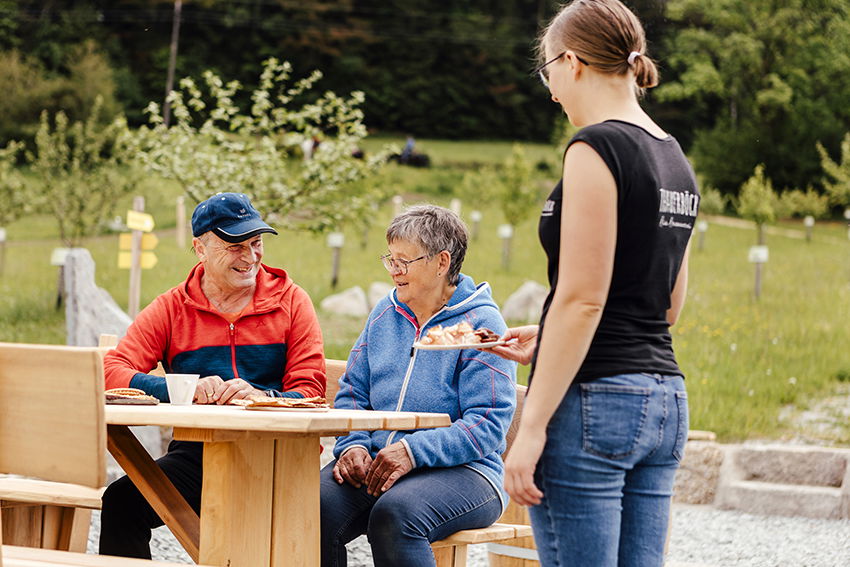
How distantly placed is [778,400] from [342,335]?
4.65 meters

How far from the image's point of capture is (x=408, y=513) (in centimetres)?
284

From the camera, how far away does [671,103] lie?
56.1ft

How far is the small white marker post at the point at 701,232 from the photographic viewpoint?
16.1m

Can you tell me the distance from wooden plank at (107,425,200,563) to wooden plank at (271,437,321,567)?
25 centimetres

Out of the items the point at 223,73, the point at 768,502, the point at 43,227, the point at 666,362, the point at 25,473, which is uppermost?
the point at 223,73

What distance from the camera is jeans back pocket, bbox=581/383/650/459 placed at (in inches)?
74.9

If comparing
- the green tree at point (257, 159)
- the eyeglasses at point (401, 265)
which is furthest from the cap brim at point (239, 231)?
the green tree at point (257, 159)

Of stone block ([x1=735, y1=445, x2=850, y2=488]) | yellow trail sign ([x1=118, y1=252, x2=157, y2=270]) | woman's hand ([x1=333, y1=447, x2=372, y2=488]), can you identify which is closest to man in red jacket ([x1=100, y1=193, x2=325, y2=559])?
woman's hand ([x1=333, y1=447, x2=372, y2=488])

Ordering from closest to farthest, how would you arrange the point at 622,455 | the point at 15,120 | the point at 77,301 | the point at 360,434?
1. the point at 622,455
2. the point at 360,434
3. the point at 77,301
4. the point at 15,120

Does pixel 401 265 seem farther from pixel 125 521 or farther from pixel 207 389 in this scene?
pixel 125 521

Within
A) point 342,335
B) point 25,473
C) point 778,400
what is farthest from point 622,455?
point 342,335

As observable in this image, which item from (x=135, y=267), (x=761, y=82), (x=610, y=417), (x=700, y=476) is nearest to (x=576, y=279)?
(x=610, y=417)

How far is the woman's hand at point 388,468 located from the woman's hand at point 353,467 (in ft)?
0.20

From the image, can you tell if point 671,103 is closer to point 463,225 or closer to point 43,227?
point 43,227
